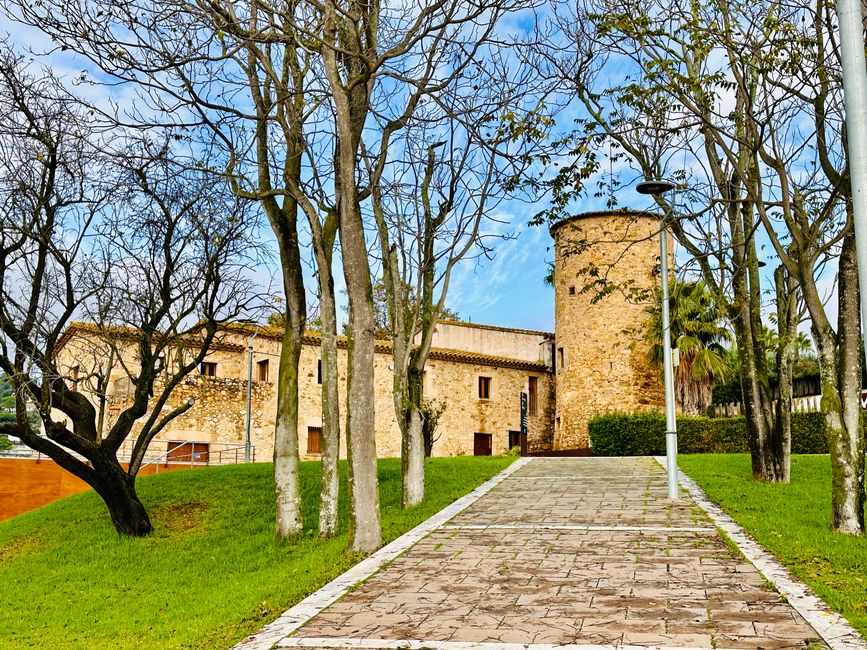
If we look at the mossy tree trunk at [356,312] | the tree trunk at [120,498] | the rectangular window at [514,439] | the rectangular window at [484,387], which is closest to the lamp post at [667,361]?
the mossy tree trunk at [356,312]

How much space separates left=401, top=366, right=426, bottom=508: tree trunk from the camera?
47.5 feet

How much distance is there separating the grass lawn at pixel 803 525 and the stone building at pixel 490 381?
13473 millimetres

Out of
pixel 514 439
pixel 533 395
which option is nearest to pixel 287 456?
pixel 514 439

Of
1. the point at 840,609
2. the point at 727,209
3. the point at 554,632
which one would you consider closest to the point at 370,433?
the point at 554,632

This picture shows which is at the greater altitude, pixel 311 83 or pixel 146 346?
pixel 311 83

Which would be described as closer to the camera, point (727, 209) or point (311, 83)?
point (311, 83)

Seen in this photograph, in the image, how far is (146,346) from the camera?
1476 cm

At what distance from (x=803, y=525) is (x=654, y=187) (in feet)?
18.2

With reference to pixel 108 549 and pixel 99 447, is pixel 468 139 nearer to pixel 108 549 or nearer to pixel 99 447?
pixel 99 447

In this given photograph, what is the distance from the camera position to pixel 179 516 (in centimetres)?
1566

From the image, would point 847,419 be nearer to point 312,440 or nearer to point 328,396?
point 328,396

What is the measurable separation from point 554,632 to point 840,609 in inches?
94.7

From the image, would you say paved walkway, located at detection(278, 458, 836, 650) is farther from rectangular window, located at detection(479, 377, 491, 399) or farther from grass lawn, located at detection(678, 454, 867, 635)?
rectangular window, located at detection(479, 377, 491, 399)

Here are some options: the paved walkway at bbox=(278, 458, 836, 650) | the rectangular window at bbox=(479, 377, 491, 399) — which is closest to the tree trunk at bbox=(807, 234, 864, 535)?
the paved walkway at bbox=(278, 458, 836, 650)
